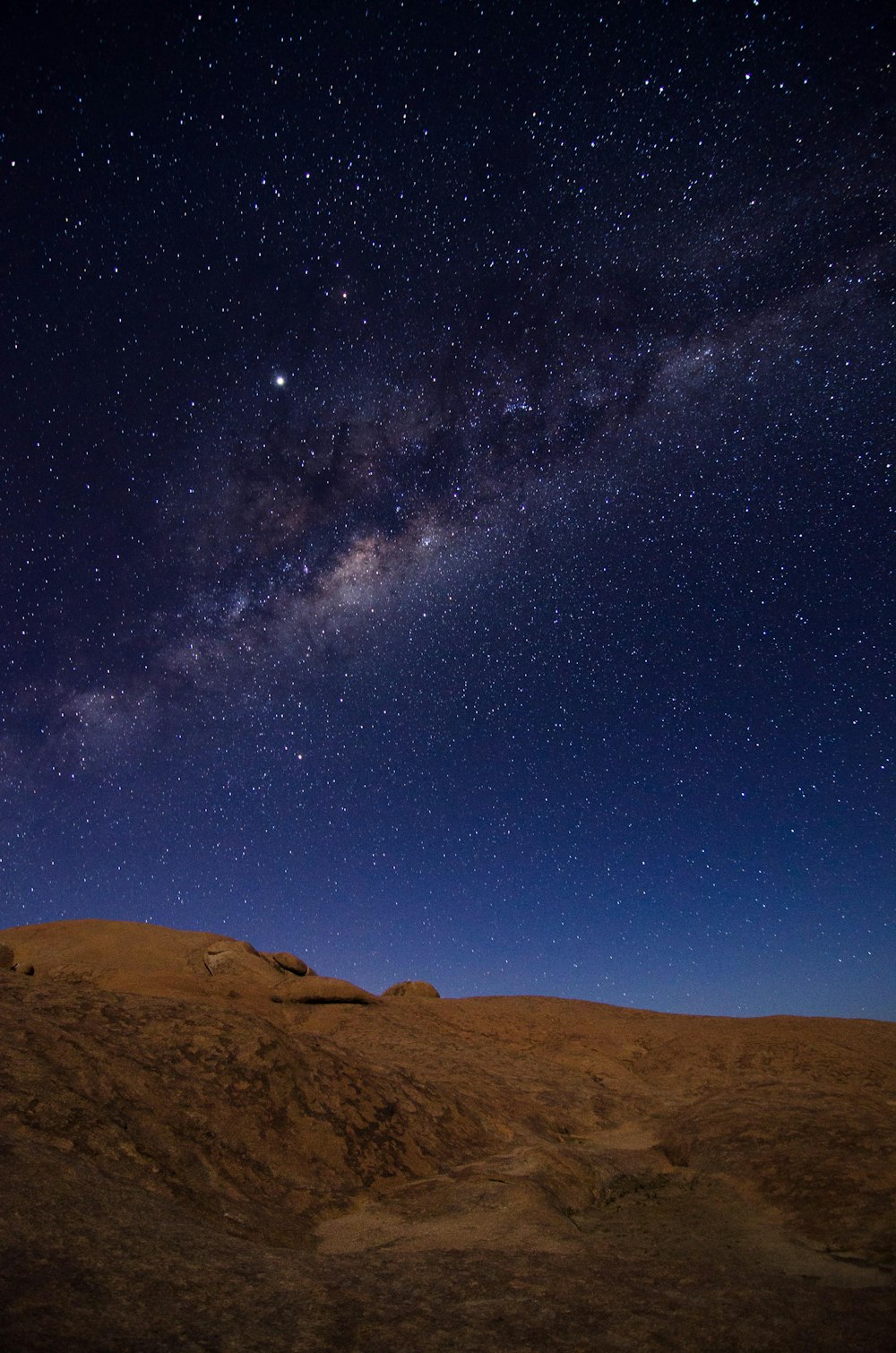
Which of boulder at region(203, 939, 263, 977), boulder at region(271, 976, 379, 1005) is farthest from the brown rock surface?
boulder at region(203, 939, 263, 977)

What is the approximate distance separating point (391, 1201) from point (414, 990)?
782 inches

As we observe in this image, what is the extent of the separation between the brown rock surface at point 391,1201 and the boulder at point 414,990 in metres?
11.8

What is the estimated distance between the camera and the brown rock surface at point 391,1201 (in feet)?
11.2

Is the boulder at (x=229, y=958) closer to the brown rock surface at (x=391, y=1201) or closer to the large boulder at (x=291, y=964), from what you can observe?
the large boulder at (x=291, y=964)

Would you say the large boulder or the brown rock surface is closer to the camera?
the brown rock surface

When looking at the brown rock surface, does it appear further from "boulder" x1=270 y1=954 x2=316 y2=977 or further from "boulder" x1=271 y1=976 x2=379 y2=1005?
"boulder" x1=270 y1=954 x2=316 y2=977

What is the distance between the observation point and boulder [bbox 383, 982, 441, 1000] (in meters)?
25.3

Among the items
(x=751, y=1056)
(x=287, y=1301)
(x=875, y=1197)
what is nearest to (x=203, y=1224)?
(x=287, y=1301)

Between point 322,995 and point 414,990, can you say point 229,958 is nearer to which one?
point 322,995

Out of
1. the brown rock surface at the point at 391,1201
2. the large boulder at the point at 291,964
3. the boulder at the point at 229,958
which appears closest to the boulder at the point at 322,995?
the boulder at the point at 229,958

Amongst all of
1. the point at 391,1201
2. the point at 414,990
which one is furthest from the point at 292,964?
the point at 391,1201

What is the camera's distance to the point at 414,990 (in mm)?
25609

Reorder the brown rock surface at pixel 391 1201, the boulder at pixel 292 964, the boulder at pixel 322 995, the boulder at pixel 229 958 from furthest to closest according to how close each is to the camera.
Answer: the boulder at pixel 292 964, the boulder at pixel 229 958, the boulder at pixel 322 995, the brown rock surface at pixel 391 1201

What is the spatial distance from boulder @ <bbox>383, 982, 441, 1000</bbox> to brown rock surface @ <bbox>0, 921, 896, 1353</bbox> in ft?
38.7
